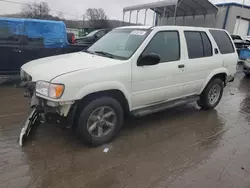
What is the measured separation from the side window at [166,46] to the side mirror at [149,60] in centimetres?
19

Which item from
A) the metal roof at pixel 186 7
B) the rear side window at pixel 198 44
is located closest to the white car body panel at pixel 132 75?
the rear side window at pixel 198 44

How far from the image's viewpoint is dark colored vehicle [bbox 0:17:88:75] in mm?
7008

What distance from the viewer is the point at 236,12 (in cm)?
1911

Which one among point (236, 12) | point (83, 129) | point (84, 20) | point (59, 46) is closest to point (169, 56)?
point (83, 129)

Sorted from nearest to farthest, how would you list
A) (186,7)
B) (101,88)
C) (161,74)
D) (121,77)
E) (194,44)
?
(101,88)
(121,77)
(161,74)
(194,44)
(186,7)

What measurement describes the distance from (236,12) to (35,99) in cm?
2040

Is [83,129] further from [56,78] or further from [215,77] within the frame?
[215,77]

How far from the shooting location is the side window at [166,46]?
4004 mm

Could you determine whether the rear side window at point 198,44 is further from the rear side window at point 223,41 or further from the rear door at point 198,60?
the rear side window at point 223,41

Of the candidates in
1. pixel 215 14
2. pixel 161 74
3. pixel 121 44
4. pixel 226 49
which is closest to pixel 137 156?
pixel 161 74

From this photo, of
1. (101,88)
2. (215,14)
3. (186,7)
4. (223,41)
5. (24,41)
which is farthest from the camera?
(186,7)

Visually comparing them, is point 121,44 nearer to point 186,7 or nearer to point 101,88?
point 101,88

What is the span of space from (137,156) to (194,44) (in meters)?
2.71

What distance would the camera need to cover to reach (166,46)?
13.9ft
